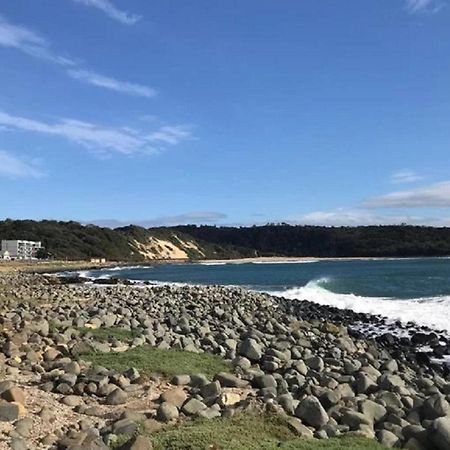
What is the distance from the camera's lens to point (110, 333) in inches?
549

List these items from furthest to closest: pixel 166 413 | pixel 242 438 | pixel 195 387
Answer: pixel 195 387 → pixel 166 413 → pixel 242 438

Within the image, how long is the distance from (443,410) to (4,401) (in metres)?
5.59

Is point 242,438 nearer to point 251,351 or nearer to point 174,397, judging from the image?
point 174,397

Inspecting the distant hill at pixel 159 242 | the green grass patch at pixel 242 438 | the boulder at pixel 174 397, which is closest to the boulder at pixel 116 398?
the boulder at pixel 174 397

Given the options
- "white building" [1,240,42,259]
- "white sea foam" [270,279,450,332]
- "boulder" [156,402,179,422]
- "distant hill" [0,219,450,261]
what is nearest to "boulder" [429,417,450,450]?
"boulder" [156,402,179,422]

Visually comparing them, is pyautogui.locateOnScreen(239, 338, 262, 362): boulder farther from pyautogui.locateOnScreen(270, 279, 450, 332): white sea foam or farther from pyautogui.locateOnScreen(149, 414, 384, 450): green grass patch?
pyautogui.locateOnScreen(270, 279, 450, 332): white sea foam

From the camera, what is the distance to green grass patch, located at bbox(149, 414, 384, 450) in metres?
6.16

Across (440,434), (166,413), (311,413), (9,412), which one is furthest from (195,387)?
(440,434)

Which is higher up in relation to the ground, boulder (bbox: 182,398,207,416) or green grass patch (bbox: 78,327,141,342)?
green grass patch (bbox: 78,327,141,342)

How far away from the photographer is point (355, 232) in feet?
655

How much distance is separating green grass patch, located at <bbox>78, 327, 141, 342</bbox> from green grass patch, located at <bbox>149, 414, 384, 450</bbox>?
6302 mm

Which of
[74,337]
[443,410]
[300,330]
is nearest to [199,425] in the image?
[443,410]

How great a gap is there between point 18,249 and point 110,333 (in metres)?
125

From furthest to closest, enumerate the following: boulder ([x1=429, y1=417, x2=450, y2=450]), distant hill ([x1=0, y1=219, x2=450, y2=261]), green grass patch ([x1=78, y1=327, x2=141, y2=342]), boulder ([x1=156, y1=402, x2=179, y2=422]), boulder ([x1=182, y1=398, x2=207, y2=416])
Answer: distant hill ([x1=0, y1=219, x2=450, y2=261])
green grass patch ([x1=78, y1=327, x2=141, y2=342])
boulder ([x1=182, y1=398, x2=207, y2=416])
boulder ([x1=156, y1=402, x2=179, y2=422])
boulder ([x1=429, y1=417, x2=450, y2=450])
